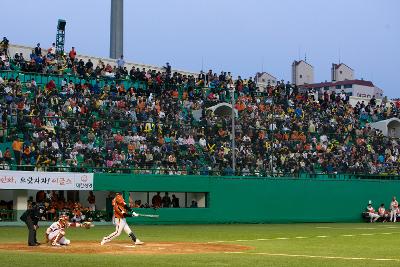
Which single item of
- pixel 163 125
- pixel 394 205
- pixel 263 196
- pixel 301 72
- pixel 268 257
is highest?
pixel 301 72

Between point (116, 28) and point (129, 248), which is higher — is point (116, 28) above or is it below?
above

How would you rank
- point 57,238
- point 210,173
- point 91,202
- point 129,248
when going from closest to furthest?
point 129,248 < point 57,238 < point 91,202 < point 210,173

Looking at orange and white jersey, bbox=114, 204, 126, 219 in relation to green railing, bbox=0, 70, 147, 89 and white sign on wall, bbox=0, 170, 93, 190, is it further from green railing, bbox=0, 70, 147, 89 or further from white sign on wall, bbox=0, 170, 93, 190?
green railing, bbox=0, 70, 147, 89

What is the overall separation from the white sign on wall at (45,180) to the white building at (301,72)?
80354 millimetres

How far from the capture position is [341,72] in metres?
134

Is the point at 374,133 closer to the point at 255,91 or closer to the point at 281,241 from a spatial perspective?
the point at 255,91

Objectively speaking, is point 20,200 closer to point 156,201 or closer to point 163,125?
point 156,201

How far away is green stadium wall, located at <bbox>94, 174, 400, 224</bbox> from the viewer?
128 feet

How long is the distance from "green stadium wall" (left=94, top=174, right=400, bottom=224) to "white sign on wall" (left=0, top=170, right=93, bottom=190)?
78 centimetres

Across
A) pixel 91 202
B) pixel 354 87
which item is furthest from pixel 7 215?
pixel 354 87

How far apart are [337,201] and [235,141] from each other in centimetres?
756

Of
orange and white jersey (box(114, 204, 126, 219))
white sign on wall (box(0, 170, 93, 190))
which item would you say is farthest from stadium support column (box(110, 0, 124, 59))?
orange and white jersey (box(114, 204, 126, 219))

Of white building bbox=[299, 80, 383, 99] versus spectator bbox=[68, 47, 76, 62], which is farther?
white building bbox=[299, 80, 383, 99]

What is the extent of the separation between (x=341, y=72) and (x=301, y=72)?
1888 centimetres
